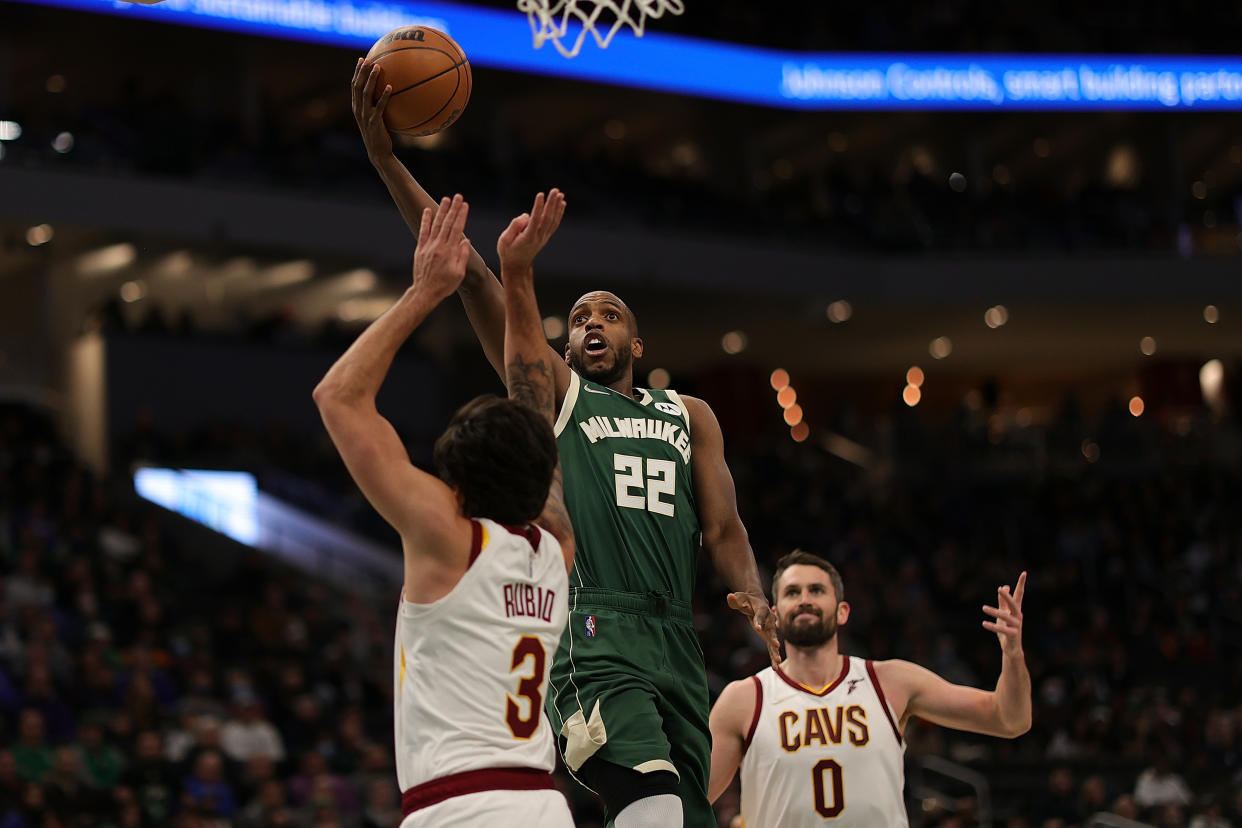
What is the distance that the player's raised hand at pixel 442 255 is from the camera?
4008 millimetres

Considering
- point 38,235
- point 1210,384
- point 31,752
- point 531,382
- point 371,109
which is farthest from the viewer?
point 1210,384

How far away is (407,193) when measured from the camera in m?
4.95

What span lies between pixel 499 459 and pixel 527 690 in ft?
1.78

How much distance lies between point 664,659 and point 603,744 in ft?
1.26

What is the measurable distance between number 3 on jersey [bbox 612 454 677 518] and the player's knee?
2.76 ft

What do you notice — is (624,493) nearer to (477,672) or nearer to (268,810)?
(477,672)

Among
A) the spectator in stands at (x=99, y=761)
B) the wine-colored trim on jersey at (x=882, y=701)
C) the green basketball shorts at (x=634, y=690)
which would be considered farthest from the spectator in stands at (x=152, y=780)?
the green basketball shorts at (x=634, y=690)

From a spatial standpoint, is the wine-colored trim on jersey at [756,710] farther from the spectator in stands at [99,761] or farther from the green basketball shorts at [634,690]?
the spectator in stands at [99,761]

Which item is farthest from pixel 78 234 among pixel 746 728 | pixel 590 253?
pixel 746 728

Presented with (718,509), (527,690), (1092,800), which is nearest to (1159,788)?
(1092,800)

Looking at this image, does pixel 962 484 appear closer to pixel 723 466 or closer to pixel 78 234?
pixel 78 234

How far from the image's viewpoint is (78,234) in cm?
2203

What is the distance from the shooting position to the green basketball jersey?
5.35m

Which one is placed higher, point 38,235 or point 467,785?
point 38,235
